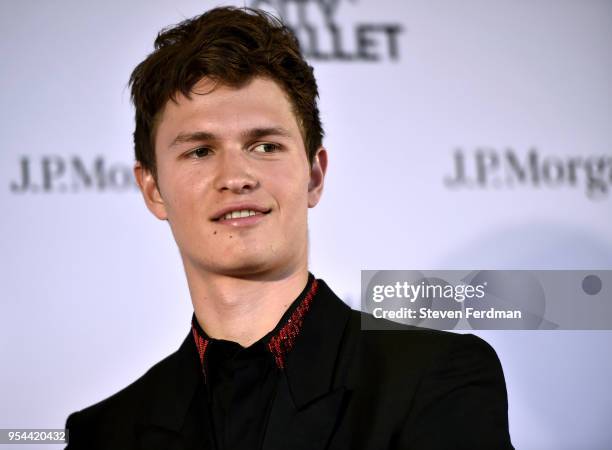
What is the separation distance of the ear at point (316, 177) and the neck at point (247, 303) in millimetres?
238

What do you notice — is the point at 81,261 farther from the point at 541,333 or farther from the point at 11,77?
the point at 541,333

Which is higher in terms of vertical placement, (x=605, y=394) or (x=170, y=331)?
(x=170, y=331)

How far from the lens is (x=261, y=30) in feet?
6.70

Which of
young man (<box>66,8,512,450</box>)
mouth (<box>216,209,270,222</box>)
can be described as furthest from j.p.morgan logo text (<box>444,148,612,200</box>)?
mouth (<box>216,209,270,222</box>)

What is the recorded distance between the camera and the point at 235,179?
6.13 ft

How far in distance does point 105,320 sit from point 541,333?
1267mm

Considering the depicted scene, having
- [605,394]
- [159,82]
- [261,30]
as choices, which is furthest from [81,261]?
[605,394]

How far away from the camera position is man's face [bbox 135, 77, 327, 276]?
1.87 m

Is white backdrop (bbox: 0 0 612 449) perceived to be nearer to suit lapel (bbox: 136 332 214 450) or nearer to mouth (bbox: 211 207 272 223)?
suit lapel (bbox: 136 332 214 450)

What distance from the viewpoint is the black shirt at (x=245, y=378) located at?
6.02 feet

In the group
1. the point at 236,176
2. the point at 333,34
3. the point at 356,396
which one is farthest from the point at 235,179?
the point at 333,34

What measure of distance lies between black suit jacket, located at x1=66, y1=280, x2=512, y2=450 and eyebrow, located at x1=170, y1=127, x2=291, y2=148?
36cm

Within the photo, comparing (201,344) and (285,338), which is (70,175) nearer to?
(201,344)

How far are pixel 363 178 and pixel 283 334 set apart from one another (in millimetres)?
916
